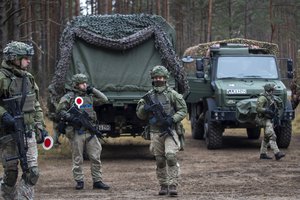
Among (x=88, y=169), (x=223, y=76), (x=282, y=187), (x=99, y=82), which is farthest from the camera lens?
(x=223, y=76)

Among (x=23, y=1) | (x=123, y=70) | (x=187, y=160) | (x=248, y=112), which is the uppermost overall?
(x=23, y=1)

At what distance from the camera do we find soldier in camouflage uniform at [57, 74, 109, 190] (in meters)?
9.44

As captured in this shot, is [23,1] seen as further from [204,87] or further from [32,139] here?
[32,139]

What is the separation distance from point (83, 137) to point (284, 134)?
21.7 ft

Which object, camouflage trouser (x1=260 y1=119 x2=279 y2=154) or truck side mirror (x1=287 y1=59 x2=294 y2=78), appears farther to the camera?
truck side mirror (x1=287 y1=59 x2=294 y2=78)

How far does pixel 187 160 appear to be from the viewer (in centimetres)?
1297

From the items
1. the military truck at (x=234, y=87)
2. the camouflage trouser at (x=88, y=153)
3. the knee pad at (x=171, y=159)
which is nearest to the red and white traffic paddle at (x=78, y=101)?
the camouflage trouser at (x=88, y=153)

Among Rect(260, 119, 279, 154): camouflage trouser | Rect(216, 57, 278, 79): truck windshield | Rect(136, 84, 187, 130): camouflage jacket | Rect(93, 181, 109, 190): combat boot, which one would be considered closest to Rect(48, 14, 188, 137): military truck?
Rect(260, 119, 279, 154): camouflage trouser

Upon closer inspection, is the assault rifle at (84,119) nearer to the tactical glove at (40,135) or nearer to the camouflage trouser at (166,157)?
the camouflage trouser at (166,157)

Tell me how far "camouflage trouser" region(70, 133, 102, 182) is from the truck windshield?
6.24 metres

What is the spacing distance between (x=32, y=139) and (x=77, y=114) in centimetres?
236

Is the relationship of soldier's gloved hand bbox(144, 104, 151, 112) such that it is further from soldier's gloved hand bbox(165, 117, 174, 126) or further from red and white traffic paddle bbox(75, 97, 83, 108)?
red and white traffic paddle bbox(75, 97, 83, 108)

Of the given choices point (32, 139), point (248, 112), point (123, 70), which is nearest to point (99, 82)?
point (123, 70)

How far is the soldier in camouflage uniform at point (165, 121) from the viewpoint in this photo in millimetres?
8570
